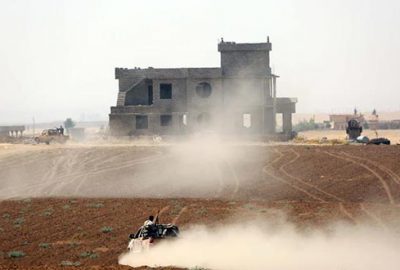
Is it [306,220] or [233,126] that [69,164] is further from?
[306,220]

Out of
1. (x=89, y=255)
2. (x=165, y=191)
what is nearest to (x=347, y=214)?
(x=89, y=255)

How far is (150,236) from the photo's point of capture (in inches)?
841

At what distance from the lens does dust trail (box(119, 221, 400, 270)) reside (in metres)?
20.1

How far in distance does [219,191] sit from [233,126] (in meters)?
27.5

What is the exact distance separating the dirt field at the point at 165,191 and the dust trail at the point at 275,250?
5.09 ft

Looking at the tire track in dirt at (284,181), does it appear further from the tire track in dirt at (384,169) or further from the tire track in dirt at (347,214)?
the tire track in dirt at (384,169)

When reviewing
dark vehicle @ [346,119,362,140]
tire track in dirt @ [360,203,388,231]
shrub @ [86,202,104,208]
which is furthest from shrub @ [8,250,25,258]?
dark vehicle @ [346,119,362,140]

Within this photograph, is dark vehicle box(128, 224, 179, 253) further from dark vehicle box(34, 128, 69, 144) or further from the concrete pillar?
the concrete pillar

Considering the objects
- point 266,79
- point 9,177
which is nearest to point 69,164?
point 9,177

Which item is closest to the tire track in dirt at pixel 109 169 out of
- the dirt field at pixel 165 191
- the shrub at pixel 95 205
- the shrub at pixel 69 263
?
the dirt field at pixel 165 191

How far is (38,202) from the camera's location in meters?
36.6

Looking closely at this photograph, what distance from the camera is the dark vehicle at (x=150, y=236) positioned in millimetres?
21172

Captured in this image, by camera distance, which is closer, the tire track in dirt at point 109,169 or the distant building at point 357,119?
the tire track in dirt at point 109,169

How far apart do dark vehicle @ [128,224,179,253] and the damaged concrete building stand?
44796 millimetres
